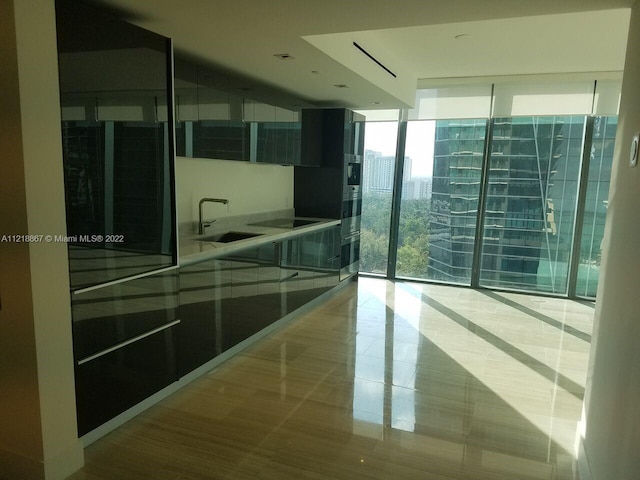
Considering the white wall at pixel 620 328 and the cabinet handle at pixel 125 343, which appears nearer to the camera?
the white wall at pixel 620 328

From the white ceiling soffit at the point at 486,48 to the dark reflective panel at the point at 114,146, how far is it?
1.07 metres

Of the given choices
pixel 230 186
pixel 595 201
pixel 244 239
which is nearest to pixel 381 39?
pixel 230 186

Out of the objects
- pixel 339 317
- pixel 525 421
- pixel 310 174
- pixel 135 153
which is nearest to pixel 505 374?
pixel 525 421

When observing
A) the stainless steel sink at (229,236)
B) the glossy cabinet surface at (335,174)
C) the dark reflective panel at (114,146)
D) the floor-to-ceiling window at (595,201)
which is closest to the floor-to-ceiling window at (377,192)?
the glossy cabinet surface at (335,174)

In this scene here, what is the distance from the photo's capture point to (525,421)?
9.40 feet

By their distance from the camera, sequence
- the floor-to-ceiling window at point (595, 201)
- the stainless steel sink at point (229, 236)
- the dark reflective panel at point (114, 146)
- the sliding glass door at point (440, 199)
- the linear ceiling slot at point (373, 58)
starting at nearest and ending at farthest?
the dark reflective panel at point (114, 146)
the linear ceiling slot at point (373, 58)
the stainless steel sink at point (229, 236)
the floor-to-ceiling window at point (595, 201)
the sliding glass door at point (440, 199)

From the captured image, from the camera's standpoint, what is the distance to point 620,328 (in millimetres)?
1939

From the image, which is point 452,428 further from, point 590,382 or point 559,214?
point 559,214

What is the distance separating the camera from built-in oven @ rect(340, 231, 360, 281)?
19.6ft

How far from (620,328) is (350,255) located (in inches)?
173

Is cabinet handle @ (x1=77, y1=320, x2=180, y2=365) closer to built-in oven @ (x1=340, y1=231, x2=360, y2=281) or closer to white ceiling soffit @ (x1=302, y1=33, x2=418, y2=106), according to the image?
white ceiling soffit @ (x1=302, y1=33, x2=418, y2=106)

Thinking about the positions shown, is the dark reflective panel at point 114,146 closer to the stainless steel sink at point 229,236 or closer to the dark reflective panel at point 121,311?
the dark reflective panel at point 121,311

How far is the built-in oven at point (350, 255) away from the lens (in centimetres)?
599

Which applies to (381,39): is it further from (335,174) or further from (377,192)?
(377,192)
